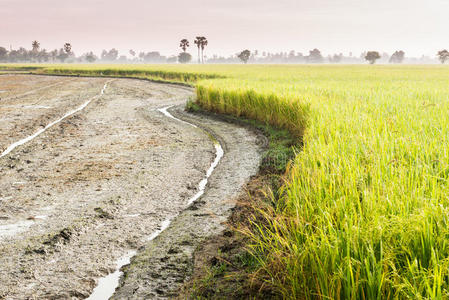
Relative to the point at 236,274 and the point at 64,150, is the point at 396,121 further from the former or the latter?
the point at 64,150

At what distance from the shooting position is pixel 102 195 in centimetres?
571

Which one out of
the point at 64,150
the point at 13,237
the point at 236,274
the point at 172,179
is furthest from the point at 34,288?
the point at 64,150

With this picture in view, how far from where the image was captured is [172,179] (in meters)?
6.55

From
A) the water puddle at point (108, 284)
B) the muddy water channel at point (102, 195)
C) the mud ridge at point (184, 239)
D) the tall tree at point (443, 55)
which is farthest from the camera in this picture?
the tall tree at point (443, 55)

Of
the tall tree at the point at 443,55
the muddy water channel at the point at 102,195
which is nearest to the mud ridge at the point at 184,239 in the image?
the muddy water channel at the point at 102,195

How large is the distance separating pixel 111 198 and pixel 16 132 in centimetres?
617

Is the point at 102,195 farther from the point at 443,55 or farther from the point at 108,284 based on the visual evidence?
the point at 443,55

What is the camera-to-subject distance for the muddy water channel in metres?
3.70

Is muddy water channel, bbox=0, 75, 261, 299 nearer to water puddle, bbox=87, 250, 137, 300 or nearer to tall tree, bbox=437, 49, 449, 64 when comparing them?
water puddle, bbox=87, 250, 137, 300

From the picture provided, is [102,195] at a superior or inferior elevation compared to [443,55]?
inferior

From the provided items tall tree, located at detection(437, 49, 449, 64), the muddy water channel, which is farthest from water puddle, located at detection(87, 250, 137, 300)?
tall tree, located at detection(437, 49, 449, 64)

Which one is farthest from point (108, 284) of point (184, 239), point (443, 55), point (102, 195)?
point (443, 55)

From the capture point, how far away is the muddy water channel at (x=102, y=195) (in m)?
3.70

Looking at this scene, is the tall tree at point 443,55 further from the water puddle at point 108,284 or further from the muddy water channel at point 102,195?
the water puddle at point 108,284
